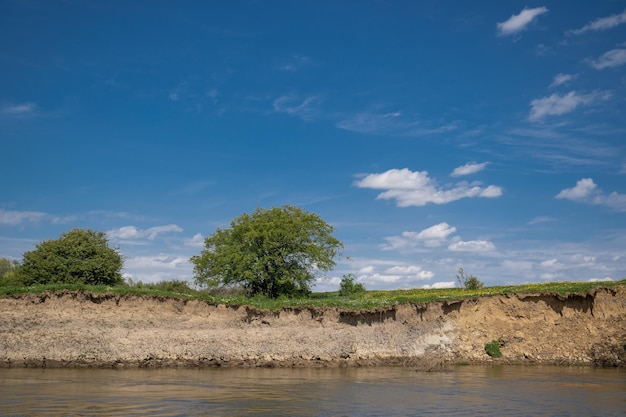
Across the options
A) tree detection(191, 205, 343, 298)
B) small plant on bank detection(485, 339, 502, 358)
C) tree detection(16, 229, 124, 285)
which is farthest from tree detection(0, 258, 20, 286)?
small plant on bank detection(485, 339, 502, 358)

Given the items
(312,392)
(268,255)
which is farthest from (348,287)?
(312,392)

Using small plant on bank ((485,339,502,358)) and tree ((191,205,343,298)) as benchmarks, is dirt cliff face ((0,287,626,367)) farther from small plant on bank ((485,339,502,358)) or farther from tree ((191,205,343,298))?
tree ((191,205,343,298))

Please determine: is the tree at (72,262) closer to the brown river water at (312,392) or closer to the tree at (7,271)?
the tree at (7,271)

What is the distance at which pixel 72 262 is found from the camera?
40.7 m

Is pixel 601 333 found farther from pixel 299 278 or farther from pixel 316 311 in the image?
pixel 299 278

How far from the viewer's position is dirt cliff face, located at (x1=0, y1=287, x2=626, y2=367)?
27.7 metres

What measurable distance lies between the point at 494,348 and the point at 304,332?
10.1 m

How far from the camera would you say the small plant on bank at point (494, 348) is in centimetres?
2955

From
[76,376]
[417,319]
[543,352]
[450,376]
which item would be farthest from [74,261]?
[543,352]

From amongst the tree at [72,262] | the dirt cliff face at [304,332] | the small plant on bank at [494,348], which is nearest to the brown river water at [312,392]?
the dirt cliff face at [304,332]

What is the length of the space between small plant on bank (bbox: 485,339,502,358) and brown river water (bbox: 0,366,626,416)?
3.39 metres

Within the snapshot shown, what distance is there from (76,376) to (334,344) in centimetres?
1248

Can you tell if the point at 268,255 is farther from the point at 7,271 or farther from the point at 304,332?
the point at 7,271

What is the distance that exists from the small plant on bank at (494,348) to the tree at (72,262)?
1073 inches
